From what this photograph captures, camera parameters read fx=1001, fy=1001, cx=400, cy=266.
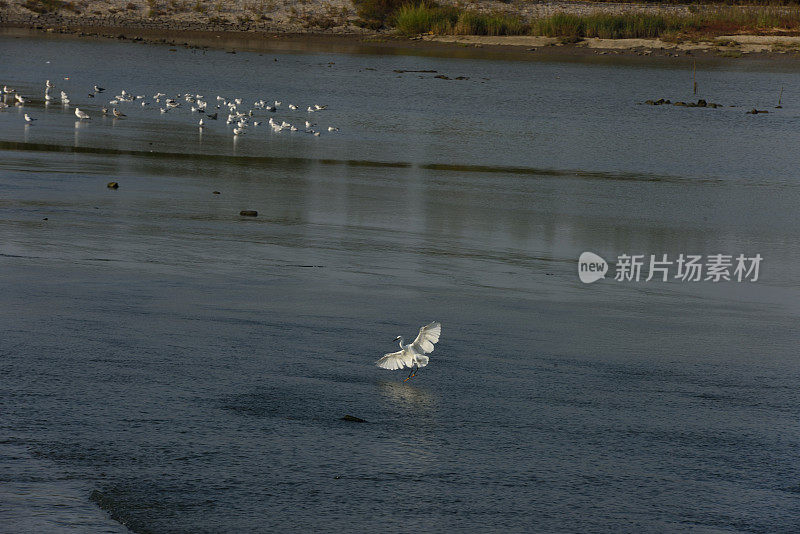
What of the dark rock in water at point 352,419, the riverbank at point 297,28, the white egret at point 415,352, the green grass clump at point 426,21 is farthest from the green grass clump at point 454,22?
the dark rock in water at point 352,419

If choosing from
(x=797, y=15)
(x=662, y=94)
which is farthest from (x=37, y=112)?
(x=797, y=15)

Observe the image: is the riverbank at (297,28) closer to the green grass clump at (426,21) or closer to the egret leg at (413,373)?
the green grass clump at (426,21)

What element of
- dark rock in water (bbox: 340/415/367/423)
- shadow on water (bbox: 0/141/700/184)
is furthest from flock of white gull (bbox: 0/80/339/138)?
dark rock in water (bbox: 340/415/367/423)

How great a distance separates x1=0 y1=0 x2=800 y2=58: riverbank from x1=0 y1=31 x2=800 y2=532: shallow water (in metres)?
48.6

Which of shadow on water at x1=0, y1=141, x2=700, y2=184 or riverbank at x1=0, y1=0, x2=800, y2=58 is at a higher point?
riverbank at x1=0, y1=0, x2=800, y2=58

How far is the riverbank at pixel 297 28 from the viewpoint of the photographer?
209 ft

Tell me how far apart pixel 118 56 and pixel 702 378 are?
46.8 metres

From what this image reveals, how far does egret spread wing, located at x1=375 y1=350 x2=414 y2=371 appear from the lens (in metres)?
5.95

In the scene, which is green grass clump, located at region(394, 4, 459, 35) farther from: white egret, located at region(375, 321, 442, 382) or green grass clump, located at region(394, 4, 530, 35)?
white egret, located at region(375, 321, 442, 382)

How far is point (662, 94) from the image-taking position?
3966 cm

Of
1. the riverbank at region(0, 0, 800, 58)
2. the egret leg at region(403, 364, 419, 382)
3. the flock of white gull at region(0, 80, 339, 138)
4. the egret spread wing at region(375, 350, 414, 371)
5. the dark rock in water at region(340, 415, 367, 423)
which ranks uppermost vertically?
the riverbank at region(0, 0, 800, 58)

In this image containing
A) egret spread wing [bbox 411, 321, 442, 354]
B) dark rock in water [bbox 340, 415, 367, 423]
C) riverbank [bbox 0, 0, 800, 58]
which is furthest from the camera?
riverbank [bbox 0, 0, 800, 58]

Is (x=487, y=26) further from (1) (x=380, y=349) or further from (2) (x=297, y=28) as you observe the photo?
(1) (x=380, y=349)

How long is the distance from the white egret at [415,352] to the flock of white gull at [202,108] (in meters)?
15.6
